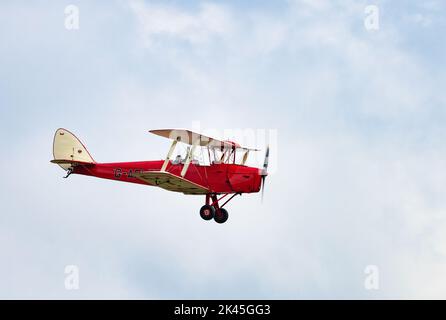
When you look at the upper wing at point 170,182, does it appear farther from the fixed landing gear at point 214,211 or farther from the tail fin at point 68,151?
A: the tail fin at point 68,151

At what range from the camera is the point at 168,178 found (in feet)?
127

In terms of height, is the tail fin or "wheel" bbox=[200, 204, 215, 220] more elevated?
the tail fin

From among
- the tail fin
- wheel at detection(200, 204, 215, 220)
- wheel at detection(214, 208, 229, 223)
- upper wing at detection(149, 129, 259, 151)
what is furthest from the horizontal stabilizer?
wheel at detection(214, 208, 229, 223)

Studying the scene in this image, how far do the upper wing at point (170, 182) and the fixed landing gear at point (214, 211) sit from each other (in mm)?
520

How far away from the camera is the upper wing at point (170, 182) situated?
38375mm

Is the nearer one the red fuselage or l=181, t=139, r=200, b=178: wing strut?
l=181, t=139, r=200, b=178: wing strut

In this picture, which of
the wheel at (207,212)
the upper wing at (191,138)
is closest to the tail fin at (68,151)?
the upper wing at (191,138)

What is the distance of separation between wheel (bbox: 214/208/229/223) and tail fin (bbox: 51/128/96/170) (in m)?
5.73

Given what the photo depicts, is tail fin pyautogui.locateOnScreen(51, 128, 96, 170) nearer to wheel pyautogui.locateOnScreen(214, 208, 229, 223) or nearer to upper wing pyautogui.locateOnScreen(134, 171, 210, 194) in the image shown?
upper wing pyautogui.locateOnScreen(134, 171, 210, 194)

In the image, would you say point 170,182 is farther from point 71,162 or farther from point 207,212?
point 71,162

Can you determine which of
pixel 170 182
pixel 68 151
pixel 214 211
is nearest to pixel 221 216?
pixel 214 211

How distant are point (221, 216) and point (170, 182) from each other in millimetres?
3000

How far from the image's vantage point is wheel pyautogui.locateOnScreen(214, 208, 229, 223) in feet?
135
